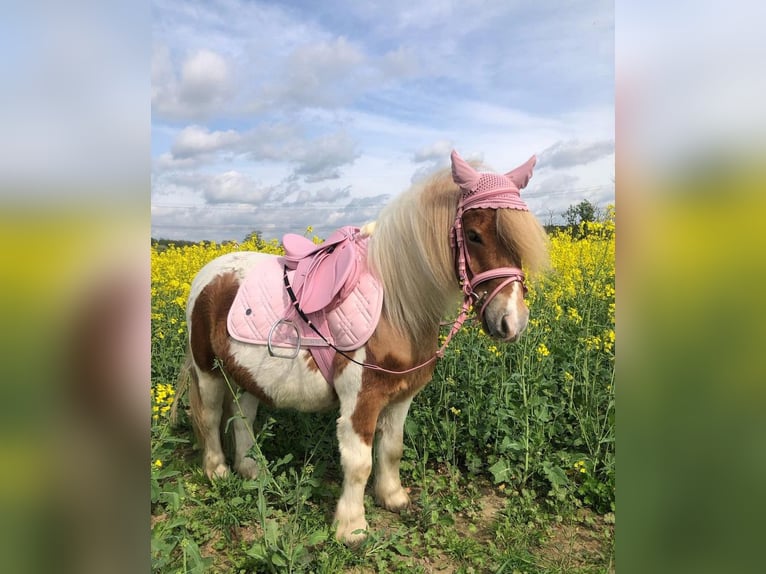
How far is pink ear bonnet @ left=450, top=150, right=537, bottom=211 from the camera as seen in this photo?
1980mm

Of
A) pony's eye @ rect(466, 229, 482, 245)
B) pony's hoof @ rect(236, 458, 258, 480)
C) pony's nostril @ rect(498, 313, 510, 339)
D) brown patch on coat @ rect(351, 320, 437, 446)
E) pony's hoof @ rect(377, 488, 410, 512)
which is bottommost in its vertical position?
pony's hoof @ rect(377, 488, 410, 512)

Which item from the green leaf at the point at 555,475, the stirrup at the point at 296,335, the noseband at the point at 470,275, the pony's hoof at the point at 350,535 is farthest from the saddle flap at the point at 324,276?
the green leaf at the point at 555,475

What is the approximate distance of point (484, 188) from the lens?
6.56 feet

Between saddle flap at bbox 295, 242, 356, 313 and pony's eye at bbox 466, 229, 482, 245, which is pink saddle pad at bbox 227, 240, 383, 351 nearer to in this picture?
saddle flap at bbox 295, 242, 356, 313

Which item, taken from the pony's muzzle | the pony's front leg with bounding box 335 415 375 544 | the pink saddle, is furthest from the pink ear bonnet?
the pony's front leg with bounding box 335 415 375 544

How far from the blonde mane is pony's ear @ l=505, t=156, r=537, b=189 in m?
0.20

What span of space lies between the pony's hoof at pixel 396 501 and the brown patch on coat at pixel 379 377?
70cm

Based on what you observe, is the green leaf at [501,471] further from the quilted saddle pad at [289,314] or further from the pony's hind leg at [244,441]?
the pony's hind leg at [244,441]
